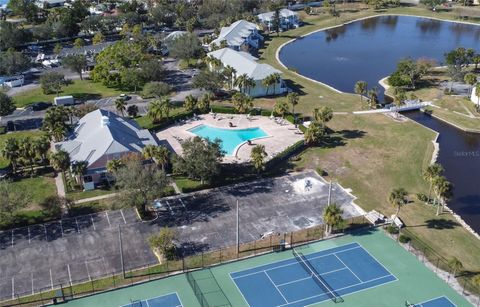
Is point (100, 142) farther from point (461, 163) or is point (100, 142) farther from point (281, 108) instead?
point (461, 163)

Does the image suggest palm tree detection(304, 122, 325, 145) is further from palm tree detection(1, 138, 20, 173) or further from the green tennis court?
palm tree detection(1, 138, 20, 173)

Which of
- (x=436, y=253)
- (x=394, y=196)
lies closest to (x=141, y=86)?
(x=394, y=196)

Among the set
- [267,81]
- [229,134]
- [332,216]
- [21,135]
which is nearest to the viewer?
[332,216]

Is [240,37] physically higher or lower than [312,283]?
higher

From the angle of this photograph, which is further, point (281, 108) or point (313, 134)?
point (281, 108)

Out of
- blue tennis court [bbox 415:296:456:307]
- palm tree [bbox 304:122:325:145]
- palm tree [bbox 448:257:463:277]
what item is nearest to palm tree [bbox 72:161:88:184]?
palm tree [bbox 304:122:325:145]

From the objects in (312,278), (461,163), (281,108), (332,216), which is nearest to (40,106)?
(281,108)

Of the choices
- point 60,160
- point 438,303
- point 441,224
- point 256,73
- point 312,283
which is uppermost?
point 256,73

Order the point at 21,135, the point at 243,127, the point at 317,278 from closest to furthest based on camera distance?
1. the point at 317,278
2. the point at 21,135
3. the point at 243,127
